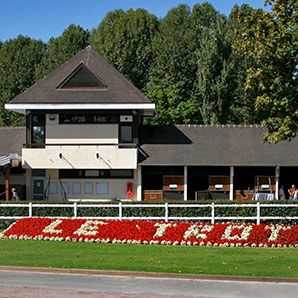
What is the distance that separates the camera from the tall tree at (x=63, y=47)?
5527 cm

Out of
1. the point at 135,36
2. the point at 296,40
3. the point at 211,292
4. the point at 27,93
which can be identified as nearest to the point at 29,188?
the point at 27,93

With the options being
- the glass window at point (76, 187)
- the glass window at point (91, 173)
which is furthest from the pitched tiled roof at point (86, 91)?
the glass window at point (76, 187)

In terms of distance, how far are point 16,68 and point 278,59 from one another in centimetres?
4271

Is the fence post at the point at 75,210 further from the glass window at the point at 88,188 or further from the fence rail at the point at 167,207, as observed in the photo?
the glass window at the point at 88,188

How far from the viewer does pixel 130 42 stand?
55.9m

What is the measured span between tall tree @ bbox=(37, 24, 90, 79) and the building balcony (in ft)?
85.8

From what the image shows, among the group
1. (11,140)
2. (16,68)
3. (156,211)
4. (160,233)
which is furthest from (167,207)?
(16,68)

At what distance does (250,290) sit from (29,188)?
21660mm

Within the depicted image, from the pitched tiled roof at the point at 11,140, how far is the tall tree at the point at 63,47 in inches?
802

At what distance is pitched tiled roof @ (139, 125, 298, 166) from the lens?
30.2 m

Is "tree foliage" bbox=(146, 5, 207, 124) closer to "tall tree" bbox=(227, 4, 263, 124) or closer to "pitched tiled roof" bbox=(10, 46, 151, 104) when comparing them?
"tall tree" bbox=(227, 4, 263, 124)

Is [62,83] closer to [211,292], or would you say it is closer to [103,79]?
[103,79]

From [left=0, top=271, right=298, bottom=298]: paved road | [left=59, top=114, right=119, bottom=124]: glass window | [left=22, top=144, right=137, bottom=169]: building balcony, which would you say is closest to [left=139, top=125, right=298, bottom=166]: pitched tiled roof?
[left=22, top=144, right=137, bottom=169]: building balcony

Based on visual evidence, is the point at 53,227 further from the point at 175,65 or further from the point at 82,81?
the point at 175,65
